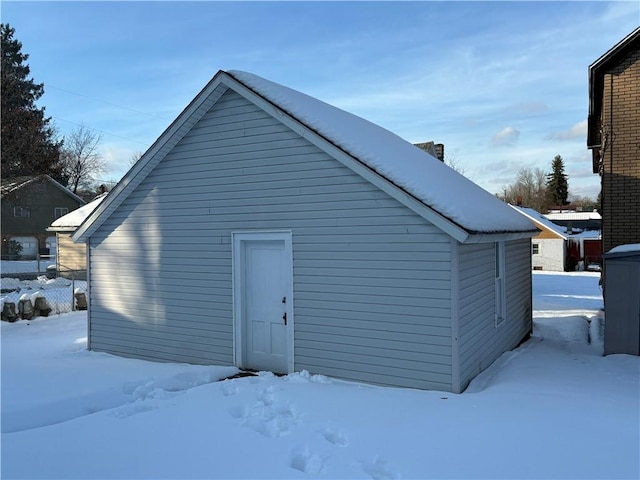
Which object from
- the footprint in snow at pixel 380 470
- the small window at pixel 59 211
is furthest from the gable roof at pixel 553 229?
the small window at pixel 59 211

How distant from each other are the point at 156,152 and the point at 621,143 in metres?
10.5

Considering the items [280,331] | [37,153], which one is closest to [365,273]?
[280,331]

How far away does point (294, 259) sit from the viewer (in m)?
7.60

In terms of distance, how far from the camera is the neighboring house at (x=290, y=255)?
21.7ft

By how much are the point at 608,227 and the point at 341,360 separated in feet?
27.1

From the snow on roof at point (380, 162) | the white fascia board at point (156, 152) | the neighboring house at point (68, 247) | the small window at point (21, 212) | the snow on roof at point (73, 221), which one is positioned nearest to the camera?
the snow on roof at point (380, 162)

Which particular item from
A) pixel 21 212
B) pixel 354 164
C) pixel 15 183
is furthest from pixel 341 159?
pixel 21 212

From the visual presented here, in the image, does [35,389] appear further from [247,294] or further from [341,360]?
[341,360]

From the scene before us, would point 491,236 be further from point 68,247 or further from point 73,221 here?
point 68,247

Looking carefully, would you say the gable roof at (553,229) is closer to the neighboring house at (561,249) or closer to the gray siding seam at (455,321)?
the neighboring house at (561,249)

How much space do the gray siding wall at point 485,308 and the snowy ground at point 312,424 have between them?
0.37 metres

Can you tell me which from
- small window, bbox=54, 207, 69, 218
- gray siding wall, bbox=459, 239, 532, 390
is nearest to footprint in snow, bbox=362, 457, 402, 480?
gray siding wall, bbox=459, 239, 532, 390

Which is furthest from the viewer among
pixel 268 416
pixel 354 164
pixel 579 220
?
pixel 579 220

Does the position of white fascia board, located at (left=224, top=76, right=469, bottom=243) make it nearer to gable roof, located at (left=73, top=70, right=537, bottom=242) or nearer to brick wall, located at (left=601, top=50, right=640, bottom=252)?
gable roof, located at (left=73, top=70, right=537, bottom=242)
